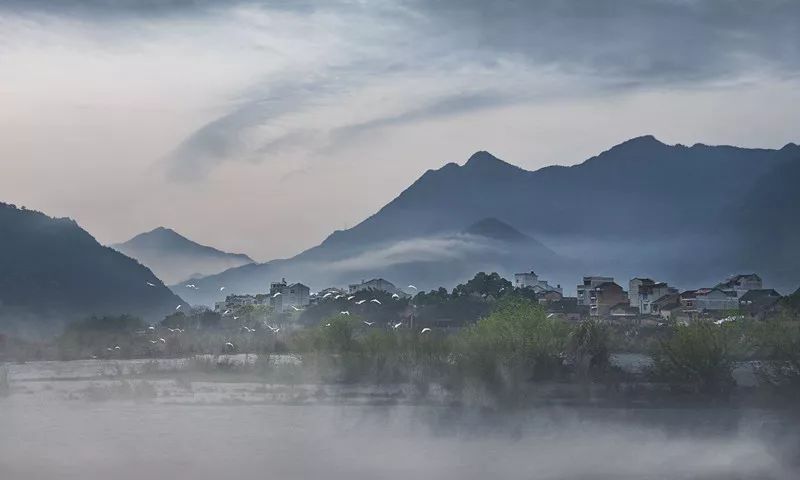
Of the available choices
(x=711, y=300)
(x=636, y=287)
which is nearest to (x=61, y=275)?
(x=636, y=287)

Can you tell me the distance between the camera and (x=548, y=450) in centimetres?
3544

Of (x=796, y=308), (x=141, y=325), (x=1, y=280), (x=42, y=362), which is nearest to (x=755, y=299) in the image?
(x=796, y=308)

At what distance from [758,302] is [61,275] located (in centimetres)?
9314

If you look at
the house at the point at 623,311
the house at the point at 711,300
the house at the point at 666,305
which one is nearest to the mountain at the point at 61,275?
the house at the point at 623,311

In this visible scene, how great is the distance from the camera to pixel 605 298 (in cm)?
16500

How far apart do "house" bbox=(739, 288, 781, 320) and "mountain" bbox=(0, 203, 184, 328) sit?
85035mm

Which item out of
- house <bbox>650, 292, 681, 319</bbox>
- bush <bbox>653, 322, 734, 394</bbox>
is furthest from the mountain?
bush <bbox>653, 322, 734, 394</bbox>

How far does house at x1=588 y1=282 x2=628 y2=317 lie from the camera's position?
536 feet

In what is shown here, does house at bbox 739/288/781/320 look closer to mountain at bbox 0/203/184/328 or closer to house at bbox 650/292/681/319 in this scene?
house at bbox 650/292/681/319

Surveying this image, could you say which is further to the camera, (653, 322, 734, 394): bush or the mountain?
the mountain

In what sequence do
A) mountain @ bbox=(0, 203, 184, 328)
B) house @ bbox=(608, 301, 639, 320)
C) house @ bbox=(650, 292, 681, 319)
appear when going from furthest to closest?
house @ bbox=(608, 301, 639, 320) < mountain @ bbox=(0, 203, 184, 328) < house @ bbox=(650, 292, 681, 319)

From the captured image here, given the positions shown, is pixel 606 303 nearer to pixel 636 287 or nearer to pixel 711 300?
pixel 636 287

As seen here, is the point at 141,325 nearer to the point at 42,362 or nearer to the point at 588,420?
the point at 42,362

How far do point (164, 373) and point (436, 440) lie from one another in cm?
3622
